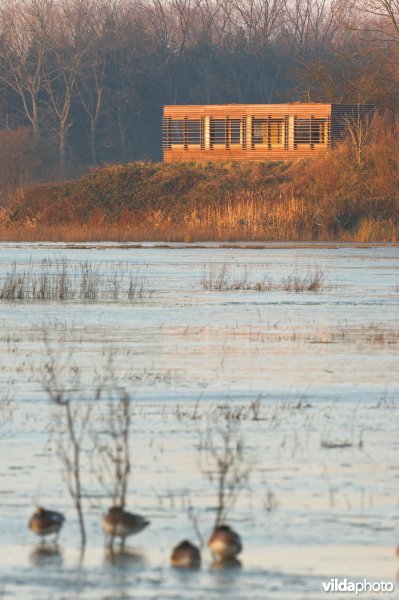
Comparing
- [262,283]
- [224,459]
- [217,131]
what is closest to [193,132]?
[217,131]

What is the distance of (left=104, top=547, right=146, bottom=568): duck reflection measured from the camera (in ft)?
23.3

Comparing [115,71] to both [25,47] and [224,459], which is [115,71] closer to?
[25,47]

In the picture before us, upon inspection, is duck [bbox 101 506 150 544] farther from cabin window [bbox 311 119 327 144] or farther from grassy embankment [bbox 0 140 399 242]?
cabin window [bbox 311 119 327 144]

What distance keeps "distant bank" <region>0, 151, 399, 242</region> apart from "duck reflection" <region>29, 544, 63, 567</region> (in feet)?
140

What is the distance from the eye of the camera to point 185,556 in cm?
→ 695

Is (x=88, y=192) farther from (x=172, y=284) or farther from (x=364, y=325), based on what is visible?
(x=364, y=325)

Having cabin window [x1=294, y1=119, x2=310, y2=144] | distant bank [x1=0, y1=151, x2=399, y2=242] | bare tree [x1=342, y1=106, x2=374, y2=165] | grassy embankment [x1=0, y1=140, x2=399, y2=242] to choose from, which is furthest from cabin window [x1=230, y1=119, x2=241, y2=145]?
bare tree [x1=342, y1=106, x2=374, y2=165]

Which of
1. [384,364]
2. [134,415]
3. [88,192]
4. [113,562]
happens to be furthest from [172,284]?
[88,192]

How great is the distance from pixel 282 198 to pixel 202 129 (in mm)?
18216

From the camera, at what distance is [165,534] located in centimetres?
757

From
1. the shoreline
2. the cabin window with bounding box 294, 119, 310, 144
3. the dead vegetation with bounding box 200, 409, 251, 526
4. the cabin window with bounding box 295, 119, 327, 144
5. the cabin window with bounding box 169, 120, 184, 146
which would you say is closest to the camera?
the dead vegetation with bounding box 200, 409, 251, 526

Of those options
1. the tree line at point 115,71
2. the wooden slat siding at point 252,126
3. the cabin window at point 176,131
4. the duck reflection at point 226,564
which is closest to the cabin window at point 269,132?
the wooden slat siding at point 252,126

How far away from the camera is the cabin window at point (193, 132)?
80.5 m

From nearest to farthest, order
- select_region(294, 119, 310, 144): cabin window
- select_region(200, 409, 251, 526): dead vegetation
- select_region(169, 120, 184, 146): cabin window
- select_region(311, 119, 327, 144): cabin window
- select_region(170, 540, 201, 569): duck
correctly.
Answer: select_region(170, 540, 201, 569): duck
select_region(200, 409, 251, 526): dead vegetation
select_region(311, 119, 327, 144): cabin window
select_region(294, 119, 310, 144): cabin window
select_region(169, 120, 184, 146): cabin window
